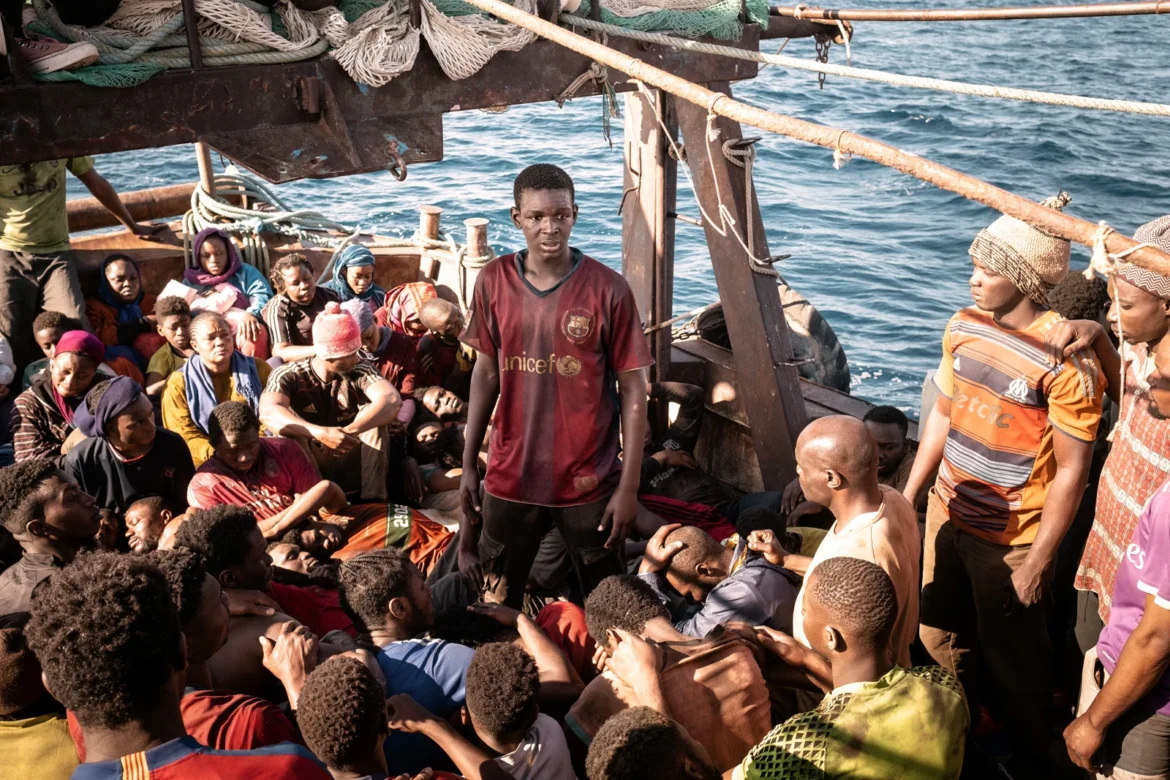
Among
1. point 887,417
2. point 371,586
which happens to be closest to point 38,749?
point 371,586

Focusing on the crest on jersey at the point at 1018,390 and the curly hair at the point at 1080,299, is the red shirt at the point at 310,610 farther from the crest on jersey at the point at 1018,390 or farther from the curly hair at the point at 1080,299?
the curly hair at the point at 1080,299

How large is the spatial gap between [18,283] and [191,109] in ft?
9.86

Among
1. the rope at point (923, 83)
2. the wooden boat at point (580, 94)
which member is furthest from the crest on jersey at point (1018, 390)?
the wooden boat at point (580, 94)

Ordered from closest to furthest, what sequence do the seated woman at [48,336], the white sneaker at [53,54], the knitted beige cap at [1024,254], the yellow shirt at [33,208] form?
1. the knitted beige cap at [1024,254]
2. the white sneaker at [53,54]
3. the seated woman at [48,336]
4. the yellow shirt at [33,208]

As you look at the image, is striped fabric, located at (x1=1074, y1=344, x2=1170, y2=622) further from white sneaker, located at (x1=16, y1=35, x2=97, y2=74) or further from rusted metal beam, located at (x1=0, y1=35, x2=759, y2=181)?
white sneaker, located at (x1=16, y1=35, x2=97, y2=74)

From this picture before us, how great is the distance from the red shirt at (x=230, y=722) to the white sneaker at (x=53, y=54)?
212cm

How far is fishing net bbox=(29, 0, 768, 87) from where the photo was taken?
3.89 m

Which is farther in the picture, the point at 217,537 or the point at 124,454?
the point at 124,454

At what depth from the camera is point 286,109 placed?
4.17m

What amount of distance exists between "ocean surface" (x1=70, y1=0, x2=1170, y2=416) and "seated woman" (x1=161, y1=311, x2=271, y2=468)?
20.9 feet

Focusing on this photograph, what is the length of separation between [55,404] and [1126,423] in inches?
179

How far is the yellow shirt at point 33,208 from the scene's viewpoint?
621 centimetres

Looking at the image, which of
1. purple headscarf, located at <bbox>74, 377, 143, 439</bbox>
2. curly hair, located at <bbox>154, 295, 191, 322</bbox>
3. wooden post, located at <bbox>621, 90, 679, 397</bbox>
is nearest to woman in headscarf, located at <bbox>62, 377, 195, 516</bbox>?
purple headscarf, located at <bbox>74, 377, 143, 439</bbox>

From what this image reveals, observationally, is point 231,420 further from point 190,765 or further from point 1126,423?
point 1126,423
